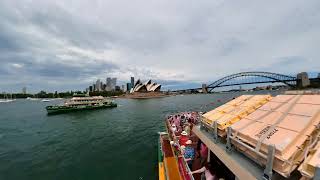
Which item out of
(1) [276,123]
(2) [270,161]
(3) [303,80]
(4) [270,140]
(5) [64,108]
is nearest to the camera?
(2) [270,161]

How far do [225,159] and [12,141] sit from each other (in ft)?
120

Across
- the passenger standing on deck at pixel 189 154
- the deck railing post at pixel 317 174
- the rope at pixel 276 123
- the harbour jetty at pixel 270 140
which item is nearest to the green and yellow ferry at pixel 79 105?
the passenger standing on deck at pixel 189 154

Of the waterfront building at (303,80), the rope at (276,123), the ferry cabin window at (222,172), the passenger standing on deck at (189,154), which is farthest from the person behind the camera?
the waterfront building at (303,80)

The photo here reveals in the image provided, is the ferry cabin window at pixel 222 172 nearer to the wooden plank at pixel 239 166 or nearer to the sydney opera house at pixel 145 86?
the wooden plank at pixel 239 166

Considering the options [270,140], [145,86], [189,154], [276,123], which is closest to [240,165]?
[270,140]

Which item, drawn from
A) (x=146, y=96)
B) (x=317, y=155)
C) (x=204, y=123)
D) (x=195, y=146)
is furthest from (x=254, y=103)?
(x=146, y=96)

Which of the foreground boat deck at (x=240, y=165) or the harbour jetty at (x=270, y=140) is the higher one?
the harbour jetty at (x=270, y=140)

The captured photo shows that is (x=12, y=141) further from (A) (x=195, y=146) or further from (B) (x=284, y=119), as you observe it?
(B) (x=284, y=119)

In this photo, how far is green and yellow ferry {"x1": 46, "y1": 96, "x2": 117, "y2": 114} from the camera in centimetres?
6812

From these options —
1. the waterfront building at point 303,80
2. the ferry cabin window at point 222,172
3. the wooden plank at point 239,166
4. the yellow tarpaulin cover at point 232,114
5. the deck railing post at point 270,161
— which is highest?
the waterfront building at point 303,80

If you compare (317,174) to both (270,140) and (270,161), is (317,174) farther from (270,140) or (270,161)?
(270,140)

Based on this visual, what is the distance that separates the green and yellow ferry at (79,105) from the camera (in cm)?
6812

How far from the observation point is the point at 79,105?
77250mm

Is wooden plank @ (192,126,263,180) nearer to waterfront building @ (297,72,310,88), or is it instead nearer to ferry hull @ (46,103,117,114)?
ferry hull @ (46,103,117,114)
